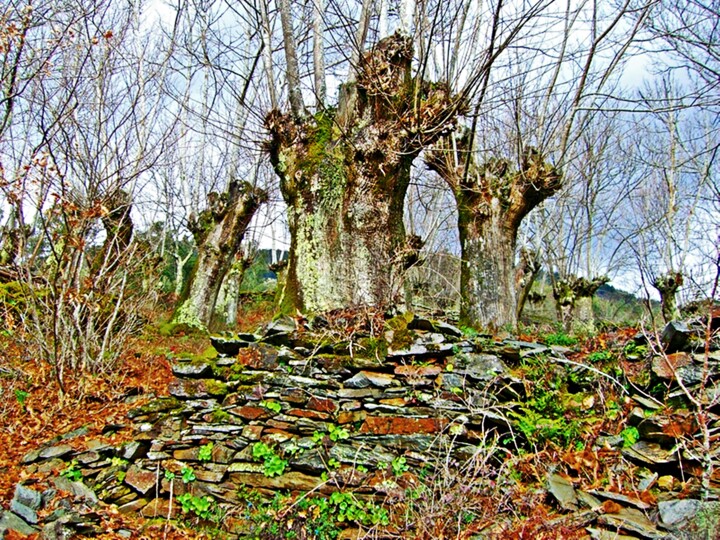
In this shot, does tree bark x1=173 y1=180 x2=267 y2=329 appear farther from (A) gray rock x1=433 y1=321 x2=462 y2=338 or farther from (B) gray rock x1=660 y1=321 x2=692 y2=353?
(B) gray rock x1=660 y1=321 x2=692 y2=353

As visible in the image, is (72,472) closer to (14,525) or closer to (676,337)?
(14,525)

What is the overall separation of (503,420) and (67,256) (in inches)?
182

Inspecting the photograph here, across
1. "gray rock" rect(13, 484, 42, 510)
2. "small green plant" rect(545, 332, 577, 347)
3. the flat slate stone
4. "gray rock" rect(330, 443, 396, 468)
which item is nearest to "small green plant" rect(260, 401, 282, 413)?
"gray rock" rect(330, 443, 396, 468)

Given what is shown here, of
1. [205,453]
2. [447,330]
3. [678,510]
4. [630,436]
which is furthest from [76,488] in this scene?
[630,436]

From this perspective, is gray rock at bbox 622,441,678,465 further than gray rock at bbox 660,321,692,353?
No

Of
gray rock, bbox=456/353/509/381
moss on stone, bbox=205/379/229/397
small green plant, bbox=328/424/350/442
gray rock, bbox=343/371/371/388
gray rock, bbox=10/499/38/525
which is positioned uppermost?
gray rock, bbox=456/353/509/381

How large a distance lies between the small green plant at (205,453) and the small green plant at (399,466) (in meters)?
1.44

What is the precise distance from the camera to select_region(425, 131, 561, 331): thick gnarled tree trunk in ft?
25.4

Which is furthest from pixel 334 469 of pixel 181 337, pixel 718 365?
pixel 181 337

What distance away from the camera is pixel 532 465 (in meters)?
3.34

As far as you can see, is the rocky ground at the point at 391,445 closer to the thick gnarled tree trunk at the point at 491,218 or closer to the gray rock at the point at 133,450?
the gray rock at the point at 133,450

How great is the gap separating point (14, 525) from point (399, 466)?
2.66 metres

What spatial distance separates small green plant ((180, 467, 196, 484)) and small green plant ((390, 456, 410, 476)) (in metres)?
1.53

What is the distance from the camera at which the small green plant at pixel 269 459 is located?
3496 millimetres
